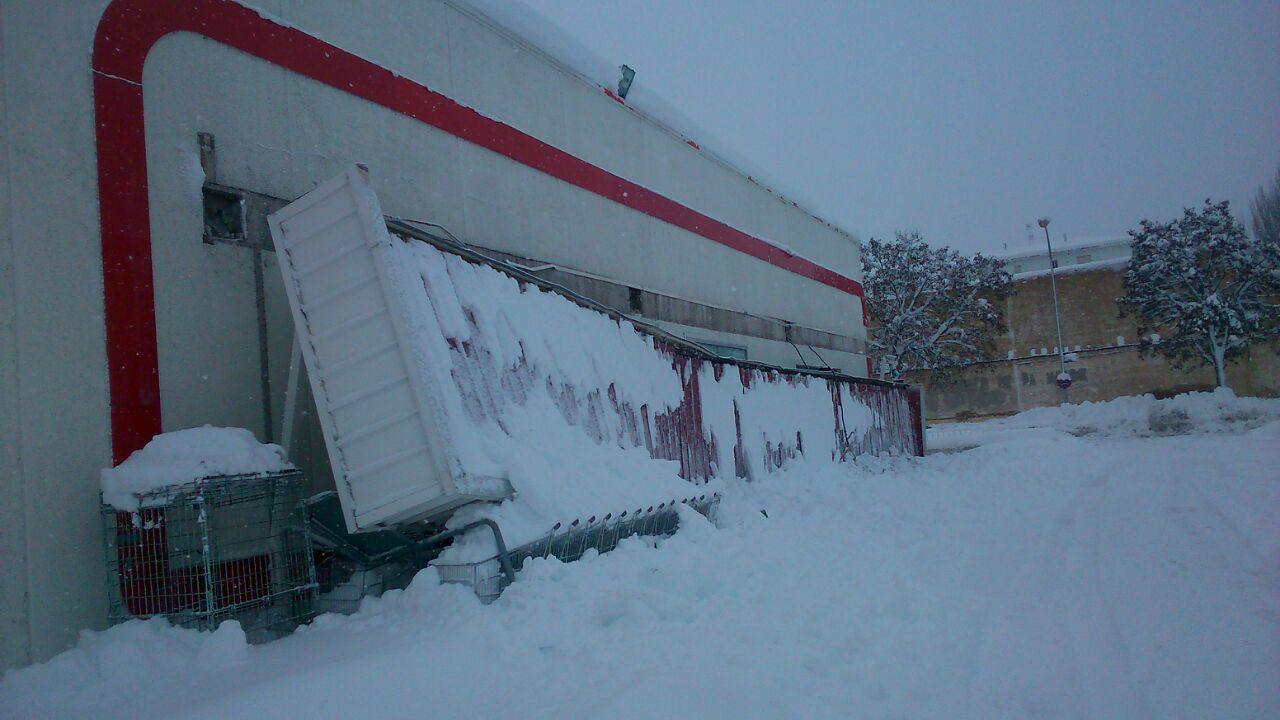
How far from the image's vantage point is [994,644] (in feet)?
11.7

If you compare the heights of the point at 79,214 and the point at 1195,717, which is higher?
the point at 79,214

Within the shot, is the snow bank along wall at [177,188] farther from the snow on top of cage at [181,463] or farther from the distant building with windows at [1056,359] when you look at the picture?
the distant building with windows at [1056,359]

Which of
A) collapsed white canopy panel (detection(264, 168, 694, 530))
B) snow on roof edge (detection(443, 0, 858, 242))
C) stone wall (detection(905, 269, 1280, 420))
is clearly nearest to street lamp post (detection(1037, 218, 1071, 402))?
stone wall (detection(905, 269, 1280, 420))

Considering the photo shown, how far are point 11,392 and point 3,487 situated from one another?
568mm

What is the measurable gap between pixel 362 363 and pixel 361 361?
17 millimetres

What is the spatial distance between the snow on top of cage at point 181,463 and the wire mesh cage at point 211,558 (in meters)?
0.05

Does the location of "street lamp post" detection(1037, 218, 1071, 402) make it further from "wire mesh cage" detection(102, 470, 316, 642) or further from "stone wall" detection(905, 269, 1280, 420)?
"wire mesh cage" detection(102, 470, 316, 642)


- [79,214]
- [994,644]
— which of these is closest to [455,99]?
[79,214]

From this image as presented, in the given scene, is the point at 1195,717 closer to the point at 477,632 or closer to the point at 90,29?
the point at 477,632

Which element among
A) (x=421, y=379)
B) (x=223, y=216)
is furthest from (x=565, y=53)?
(x=421, y=379)

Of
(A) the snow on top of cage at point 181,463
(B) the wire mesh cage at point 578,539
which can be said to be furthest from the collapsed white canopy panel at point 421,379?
(A) the snow on top of cage at point 181,463

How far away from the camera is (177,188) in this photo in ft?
17.7

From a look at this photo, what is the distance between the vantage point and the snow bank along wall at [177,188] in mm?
4359

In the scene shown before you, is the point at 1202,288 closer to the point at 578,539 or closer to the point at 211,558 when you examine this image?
the point at 578,539
